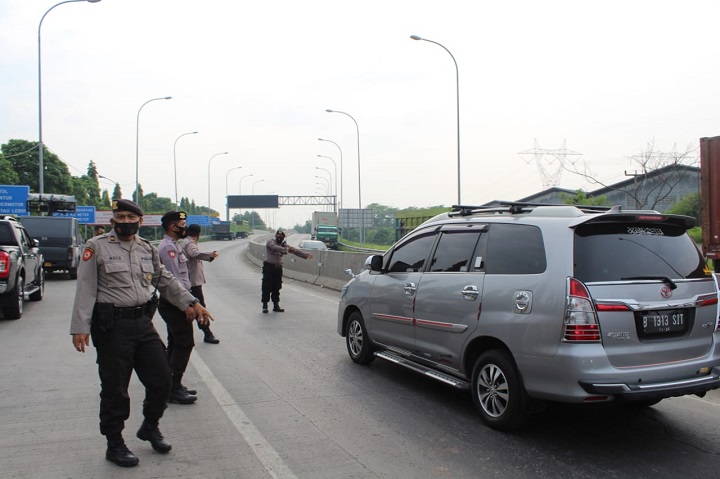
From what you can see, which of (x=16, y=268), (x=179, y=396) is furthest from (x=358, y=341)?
(x=16, y=268)

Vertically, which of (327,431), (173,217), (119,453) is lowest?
(327,431)

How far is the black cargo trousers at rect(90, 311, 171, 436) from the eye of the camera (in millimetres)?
4109

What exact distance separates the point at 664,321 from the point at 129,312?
3982mm

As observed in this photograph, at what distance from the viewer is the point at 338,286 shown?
1814 centimetres

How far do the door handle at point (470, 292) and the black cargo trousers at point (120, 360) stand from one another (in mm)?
2621

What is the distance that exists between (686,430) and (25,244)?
12.8 m

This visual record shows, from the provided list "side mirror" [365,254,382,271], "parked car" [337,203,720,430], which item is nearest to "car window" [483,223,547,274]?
"parked car" [337,203,720,430]

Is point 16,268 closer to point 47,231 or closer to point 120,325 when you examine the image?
point 120,325

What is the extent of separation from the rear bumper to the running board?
1.33 meters

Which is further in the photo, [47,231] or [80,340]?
[47,231]

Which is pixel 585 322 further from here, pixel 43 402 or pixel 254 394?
pixel 43 402

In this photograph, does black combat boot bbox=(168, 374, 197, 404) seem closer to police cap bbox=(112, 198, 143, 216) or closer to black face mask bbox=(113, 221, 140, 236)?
black face mask bbox=(113, 221, 140, 236)

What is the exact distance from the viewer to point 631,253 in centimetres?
459

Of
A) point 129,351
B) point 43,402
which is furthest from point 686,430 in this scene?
point 43,402
